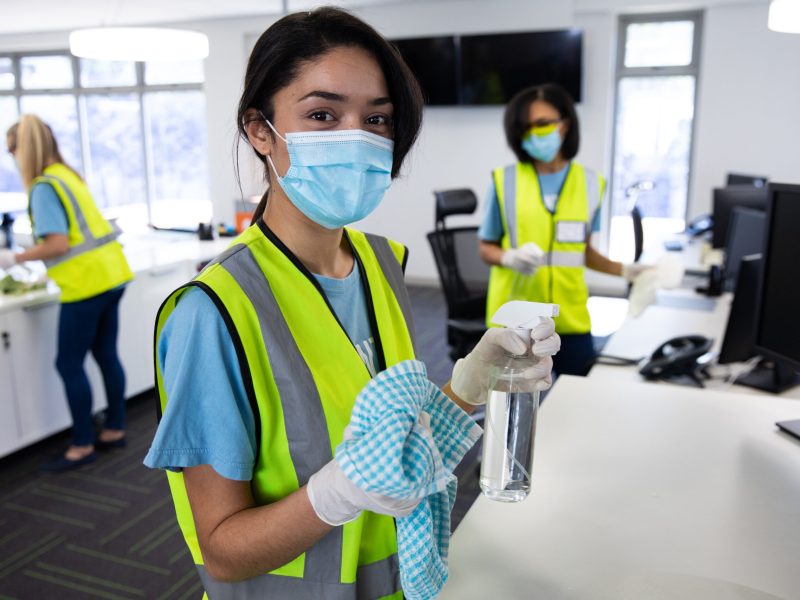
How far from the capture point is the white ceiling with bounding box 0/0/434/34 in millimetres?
6738

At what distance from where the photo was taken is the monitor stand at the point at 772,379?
6.79 feet

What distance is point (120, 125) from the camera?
8.72 meters

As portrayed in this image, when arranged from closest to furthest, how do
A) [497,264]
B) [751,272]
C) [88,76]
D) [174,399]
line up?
[174,399] < [751,272] < [497,264] < [88,76]

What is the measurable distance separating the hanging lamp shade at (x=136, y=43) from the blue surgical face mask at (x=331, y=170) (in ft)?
7.38

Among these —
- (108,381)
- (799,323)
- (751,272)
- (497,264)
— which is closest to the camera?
(799,323)

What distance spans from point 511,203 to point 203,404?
2153mm

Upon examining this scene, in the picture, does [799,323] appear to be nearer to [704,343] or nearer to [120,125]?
[704,343]

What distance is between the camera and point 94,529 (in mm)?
2801

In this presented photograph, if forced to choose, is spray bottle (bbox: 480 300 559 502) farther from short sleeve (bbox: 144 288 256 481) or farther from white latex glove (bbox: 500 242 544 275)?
white latex glove (bbox: 500 242 544 275)

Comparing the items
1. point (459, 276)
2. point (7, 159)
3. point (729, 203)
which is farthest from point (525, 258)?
point (7, 159)

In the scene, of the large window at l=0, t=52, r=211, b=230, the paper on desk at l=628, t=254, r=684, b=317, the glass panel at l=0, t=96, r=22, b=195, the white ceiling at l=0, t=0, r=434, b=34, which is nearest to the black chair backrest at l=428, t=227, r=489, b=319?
the paper on desk at l=628, t=254, r=684, b=317

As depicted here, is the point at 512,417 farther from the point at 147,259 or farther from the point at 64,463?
the point at 147,259

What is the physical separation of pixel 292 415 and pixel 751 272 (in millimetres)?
1720

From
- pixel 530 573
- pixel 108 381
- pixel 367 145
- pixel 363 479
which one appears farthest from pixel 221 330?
pixel 108 381
